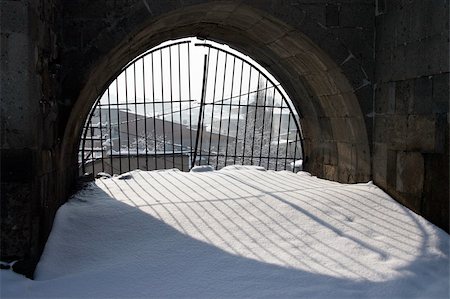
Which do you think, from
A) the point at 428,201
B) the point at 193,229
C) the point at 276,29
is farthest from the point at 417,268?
the point at 276,29

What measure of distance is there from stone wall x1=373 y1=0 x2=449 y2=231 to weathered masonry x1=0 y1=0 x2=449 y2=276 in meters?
0.01

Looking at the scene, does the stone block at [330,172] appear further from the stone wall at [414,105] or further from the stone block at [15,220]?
the stone block at [15,220]

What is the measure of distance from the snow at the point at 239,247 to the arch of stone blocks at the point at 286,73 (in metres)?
0.55

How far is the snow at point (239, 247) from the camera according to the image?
2508 millimetres

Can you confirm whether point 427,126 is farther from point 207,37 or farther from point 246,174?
point 207,37

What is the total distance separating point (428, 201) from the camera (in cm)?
353

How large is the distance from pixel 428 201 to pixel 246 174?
7.28ft

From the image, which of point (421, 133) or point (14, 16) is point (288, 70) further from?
point (14, 16)

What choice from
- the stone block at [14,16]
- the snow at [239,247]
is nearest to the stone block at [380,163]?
the snow at [239,247]

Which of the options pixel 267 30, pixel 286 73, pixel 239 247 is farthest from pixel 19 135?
pixel 286 73

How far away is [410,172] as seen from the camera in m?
3.75

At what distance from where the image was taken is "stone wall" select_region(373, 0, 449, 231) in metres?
3.38

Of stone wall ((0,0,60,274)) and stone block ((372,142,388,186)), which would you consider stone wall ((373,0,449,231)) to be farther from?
stone wall ((0,0,60,274))

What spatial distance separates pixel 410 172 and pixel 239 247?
1.65 meters
